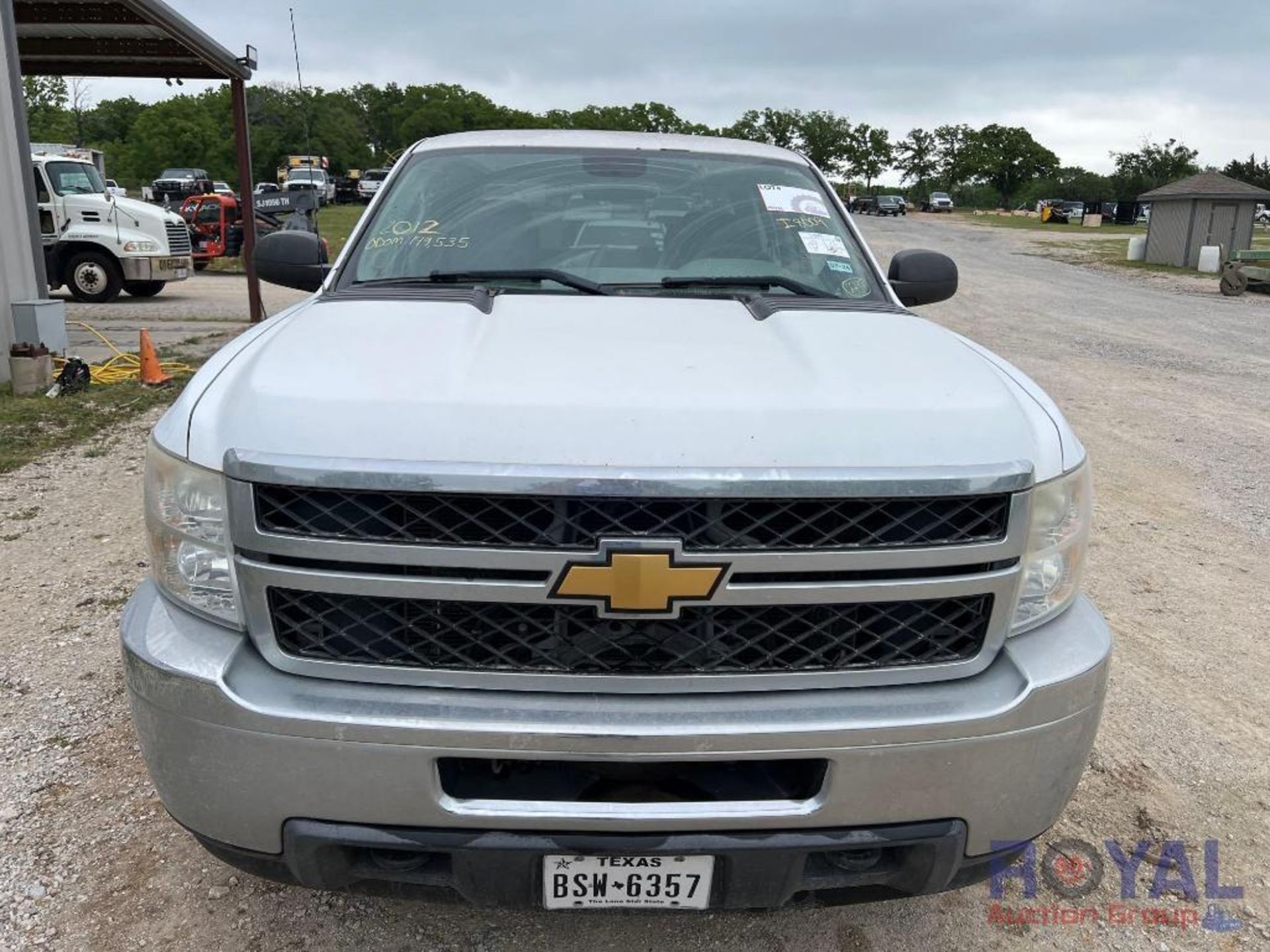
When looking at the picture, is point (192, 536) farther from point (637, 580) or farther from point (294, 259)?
point (294, 259)

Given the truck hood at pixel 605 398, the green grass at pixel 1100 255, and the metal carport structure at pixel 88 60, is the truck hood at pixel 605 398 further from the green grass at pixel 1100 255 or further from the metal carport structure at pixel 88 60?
the green grass at pixel 1100 255

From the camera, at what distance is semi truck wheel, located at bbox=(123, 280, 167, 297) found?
1706cm

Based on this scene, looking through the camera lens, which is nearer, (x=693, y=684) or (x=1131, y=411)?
(x=693, y=684)

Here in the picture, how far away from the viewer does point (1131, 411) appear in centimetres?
874

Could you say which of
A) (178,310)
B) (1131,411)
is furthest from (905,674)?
(178,310)

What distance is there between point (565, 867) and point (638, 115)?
122 metres

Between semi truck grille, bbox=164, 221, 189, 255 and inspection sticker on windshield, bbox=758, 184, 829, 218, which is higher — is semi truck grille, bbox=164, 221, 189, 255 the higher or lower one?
the lower one

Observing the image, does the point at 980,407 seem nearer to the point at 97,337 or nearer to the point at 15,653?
the point at 15,653

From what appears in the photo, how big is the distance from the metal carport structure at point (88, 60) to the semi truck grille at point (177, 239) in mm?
2325

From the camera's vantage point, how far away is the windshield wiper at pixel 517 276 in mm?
3045

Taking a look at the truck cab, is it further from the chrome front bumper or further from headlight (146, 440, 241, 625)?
the chrome front bumper

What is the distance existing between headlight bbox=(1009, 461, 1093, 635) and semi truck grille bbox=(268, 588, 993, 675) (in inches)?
11.7

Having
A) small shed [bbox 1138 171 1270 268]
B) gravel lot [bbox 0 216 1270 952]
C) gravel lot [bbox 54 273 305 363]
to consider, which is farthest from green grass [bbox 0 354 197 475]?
small shed [bbox 1138 171 1270 268]

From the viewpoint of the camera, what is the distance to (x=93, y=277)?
1600 cm
